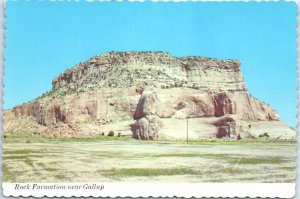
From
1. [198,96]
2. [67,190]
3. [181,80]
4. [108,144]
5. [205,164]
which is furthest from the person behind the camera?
[181,80]

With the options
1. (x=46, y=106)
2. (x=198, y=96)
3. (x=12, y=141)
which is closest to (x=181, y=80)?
(x=198, y=96)

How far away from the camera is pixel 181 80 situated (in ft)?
72.2

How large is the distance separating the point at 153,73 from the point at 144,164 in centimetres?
1097

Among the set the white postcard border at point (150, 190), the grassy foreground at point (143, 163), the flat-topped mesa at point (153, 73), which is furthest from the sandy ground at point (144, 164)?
the flat-topped mesa at point (153, 73)

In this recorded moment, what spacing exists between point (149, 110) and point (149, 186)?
20.2 ft

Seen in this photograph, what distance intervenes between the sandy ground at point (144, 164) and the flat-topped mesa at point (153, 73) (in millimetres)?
2409

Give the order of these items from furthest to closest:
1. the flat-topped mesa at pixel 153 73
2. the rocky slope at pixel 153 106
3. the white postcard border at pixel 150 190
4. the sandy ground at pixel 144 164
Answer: the flat-topped mesa at pixel 153 73 < the rocky slope at pixel 153 106 < the sandy ground at pixel 144 164 < the white postcard border at pixel 150 190

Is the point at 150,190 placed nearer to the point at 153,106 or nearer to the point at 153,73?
the point at 153,106

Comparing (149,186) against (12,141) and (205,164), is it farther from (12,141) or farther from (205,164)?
(12,141)

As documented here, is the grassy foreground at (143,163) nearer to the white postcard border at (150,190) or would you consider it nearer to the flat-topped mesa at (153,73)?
the white postcard border at (150,190)

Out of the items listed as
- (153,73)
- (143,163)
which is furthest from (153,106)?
(143,163)

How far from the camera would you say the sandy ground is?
45.1 ft

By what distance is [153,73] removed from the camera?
81.3 feet

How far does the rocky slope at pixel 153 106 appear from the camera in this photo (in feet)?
56.4
